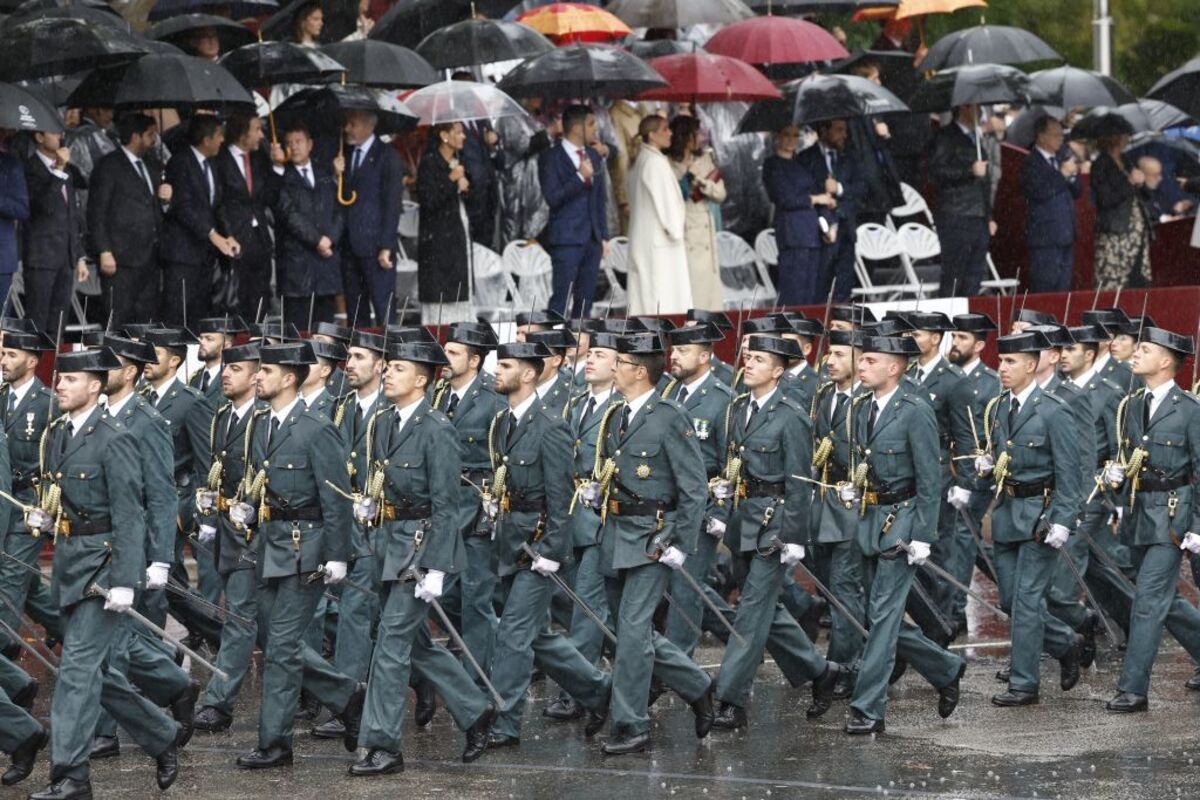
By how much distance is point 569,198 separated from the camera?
1788 cm

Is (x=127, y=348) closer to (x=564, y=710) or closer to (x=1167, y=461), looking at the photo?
(x=564, y=710)

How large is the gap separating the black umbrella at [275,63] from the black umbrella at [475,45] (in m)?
0.84

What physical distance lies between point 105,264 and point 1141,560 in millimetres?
6851

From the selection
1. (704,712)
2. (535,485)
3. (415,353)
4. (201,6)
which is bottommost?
(704,712)

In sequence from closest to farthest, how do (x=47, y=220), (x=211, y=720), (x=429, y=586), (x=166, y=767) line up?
(x=166, y=767), (x=429, y=586), (x=211, y=720), (x=47, y=220)

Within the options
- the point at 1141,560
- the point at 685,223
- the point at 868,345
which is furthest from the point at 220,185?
the point at 1141,560

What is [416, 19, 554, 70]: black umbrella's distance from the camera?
17.6 m

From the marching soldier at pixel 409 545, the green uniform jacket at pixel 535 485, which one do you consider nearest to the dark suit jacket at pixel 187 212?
the green uniform jacket at pixel 535 485

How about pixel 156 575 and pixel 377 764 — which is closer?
pixel 156 575

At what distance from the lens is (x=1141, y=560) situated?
13094 mm

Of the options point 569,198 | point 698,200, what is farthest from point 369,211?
point 698,200

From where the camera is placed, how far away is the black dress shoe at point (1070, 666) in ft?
43.8

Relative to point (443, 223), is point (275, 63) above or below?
above

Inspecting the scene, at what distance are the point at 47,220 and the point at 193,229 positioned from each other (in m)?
0.96
